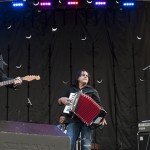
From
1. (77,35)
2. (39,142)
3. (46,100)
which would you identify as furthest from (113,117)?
(39,142)

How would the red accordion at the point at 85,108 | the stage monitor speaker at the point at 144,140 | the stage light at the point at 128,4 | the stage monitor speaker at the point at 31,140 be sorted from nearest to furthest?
the stage monitor speaker at the point at 31,140, the red accordion at the point at 85,108, the stage monitor speaker at the point at 144,140, the stage light at the point at 128,4

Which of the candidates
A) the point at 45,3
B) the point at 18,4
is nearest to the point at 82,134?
the point at 45,3

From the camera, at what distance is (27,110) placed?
858 cm

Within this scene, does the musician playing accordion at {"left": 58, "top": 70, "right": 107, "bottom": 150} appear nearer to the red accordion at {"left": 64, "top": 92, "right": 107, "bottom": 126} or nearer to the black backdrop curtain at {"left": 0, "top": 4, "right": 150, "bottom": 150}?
the red accordion at {"left": 64, "top": 92, "right": 107, "bottom": 126}

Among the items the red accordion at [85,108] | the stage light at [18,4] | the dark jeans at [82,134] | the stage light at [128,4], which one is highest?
the stage light at [18,4]

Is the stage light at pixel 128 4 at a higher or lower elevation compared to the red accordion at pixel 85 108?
higher

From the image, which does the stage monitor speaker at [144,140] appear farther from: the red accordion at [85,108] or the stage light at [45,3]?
the stage light at [45,3]

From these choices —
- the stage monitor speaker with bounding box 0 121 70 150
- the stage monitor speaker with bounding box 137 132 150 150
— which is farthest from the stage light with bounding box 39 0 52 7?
the stage monitor speaker with bounding box 0 121 70 150

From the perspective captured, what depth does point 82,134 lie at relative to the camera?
4250 mm

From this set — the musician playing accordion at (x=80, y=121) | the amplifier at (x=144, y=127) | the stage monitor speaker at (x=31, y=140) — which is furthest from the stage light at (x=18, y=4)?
the stage monitor speaker at (x=31, y=140)

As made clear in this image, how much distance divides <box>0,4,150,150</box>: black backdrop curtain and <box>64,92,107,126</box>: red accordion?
409 centimetres

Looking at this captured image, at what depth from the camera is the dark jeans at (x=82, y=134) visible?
13.7 ft

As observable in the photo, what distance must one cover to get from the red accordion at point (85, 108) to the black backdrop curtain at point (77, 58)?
409 centimetres

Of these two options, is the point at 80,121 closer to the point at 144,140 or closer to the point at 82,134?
the point at 82,134
